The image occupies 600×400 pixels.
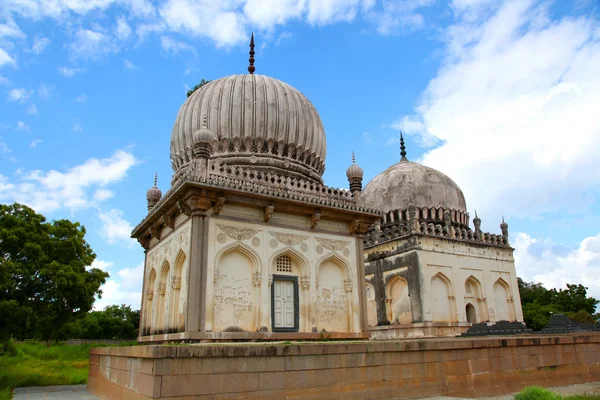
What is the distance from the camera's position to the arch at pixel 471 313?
20.1 metres

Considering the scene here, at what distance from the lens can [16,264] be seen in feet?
43.2

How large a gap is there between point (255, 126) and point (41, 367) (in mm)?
13537

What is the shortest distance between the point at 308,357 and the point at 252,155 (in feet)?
24.3

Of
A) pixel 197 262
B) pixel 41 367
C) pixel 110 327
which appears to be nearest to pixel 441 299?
pixel 197 262

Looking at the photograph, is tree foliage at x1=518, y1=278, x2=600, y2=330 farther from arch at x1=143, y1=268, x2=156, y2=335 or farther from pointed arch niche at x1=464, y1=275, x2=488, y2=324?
arch at x1=143, y1=268, x2=156, y2=335

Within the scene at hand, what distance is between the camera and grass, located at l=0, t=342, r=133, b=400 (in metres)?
14.4

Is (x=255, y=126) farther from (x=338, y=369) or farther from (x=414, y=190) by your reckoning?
(x=414, y=190)

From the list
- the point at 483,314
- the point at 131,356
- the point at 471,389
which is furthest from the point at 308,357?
the point at 483,314

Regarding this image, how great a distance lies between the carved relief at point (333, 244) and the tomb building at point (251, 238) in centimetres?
3

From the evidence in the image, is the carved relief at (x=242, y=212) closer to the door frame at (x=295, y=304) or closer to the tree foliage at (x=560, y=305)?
the door frame at (x=295, y=304)

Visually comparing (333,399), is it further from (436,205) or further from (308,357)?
(436,205)

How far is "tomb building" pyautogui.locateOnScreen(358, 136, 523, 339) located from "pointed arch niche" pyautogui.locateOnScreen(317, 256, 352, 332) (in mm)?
A: 5486

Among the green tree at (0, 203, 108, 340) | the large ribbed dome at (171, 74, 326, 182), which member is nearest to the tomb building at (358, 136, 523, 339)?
the large ribbed dome at (171, 74, 326, 182)

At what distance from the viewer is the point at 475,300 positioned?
20328mm
